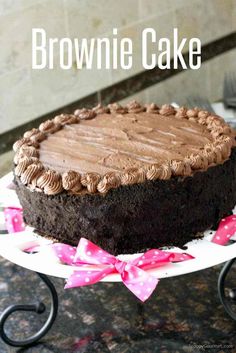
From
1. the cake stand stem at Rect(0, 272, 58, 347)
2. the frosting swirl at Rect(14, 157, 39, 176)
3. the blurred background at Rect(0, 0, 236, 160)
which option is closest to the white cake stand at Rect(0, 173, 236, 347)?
the cake stand stem at Rect(0, 272, 58, 347)

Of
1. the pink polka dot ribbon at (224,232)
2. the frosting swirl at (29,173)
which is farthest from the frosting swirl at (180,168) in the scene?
the frosting swirl at (29,173)

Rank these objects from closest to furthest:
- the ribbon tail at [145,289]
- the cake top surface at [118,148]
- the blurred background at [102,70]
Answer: the ribbon tail at [145,289] < the cake top surface at [118,148] < the blurred background at [102,70]

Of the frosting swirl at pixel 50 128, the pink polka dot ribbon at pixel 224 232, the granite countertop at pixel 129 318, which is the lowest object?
the granite countertop at pixel 129 318

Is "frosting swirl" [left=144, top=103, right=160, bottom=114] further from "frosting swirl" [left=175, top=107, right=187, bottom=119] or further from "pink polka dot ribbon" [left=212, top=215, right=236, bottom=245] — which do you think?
"pink polka dot ribbon" [left=212, top=215, right=236, bottom=245]

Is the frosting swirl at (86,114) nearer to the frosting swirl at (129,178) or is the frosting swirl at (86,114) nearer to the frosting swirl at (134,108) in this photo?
the frosting swirl at (134,108)

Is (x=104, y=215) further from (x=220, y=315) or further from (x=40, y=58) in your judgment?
(x=40, y=58)

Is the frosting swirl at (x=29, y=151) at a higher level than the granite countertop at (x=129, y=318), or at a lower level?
higher

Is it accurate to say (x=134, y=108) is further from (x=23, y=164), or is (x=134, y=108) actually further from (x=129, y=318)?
(x=129, y=318)
